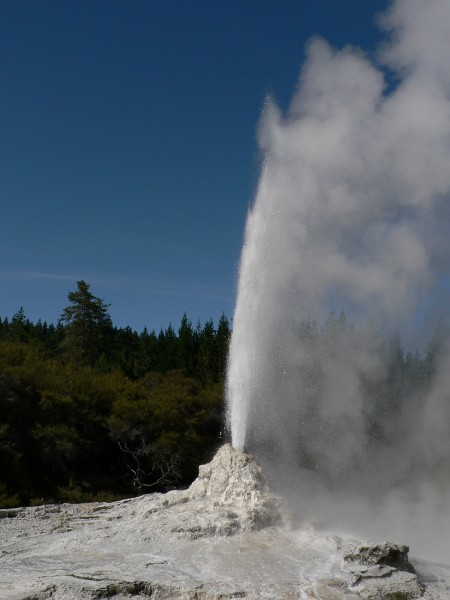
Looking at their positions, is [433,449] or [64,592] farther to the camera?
[433,449]

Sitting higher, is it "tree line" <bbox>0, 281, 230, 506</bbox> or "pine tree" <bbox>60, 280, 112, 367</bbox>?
"pine tree" <bbox>60, 280, 112, 367</bbox>

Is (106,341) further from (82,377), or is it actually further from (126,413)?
(126,413)

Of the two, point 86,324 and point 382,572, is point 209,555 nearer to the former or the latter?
point 382,572

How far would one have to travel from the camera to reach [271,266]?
8156 millimetres

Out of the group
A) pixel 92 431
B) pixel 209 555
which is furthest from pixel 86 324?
pixel 209 555

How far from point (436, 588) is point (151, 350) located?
1089 inches

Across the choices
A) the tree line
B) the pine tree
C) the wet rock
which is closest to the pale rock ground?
the wet rock

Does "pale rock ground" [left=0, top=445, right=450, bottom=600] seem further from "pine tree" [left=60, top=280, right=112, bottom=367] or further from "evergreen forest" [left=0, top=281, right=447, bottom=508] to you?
"pine tree" [left=60, top=280, right=112, bottom=367]

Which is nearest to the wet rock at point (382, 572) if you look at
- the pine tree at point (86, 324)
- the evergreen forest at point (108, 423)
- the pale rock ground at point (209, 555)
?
the pale rock ground at point (209, 555)

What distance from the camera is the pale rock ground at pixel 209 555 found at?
4.71 m

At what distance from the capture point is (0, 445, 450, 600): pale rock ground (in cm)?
471

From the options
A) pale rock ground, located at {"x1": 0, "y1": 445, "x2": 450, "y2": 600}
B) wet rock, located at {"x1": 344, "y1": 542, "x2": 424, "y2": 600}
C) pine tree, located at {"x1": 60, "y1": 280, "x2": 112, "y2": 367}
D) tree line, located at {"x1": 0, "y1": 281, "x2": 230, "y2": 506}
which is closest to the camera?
pale rock ground, located at {"x1": 0, "y1": 445, "x2": 450, "y2": 600}

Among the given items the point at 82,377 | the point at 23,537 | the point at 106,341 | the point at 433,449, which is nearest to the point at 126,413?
the point at 82,377

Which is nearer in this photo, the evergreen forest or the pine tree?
the evergreen forest
